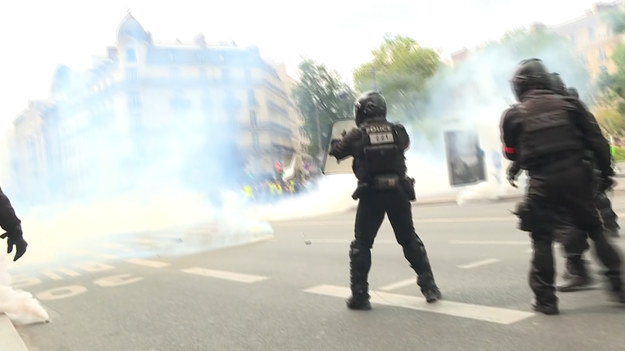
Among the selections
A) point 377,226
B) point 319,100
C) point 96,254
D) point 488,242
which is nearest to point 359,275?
point 377,226

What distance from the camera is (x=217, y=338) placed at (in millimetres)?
4129

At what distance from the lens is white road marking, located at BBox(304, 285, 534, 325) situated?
378 centimetres

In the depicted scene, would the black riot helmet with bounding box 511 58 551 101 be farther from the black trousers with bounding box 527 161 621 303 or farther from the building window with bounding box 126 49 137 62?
the building window with bounding box 126 49 137 62

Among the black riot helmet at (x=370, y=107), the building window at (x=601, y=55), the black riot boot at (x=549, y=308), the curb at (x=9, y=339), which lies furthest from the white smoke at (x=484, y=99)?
the curb at (x=9, y=339)

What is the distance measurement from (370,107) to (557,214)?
1.60 metres

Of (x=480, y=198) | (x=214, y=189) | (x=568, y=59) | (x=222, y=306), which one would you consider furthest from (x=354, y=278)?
(x=568, y=59)

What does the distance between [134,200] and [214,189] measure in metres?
2.35

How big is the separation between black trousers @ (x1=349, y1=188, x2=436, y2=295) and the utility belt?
1.3 inches

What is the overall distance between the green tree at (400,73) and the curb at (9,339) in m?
Result: 16.8

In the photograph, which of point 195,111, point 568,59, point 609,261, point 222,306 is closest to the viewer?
point 609,261

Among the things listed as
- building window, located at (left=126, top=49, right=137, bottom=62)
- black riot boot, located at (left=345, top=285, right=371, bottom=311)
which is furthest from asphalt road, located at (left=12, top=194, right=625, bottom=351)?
building window, located at (left=126, top=49, right=137, bottom=62)

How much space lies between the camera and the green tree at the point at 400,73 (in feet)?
A: 76.4

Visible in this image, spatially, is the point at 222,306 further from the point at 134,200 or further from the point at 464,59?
the point at 464,59

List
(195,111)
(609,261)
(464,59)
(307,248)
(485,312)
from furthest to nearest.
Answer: (464,59) → (195,111) → (307,248) → (485,312) → (609,261)
